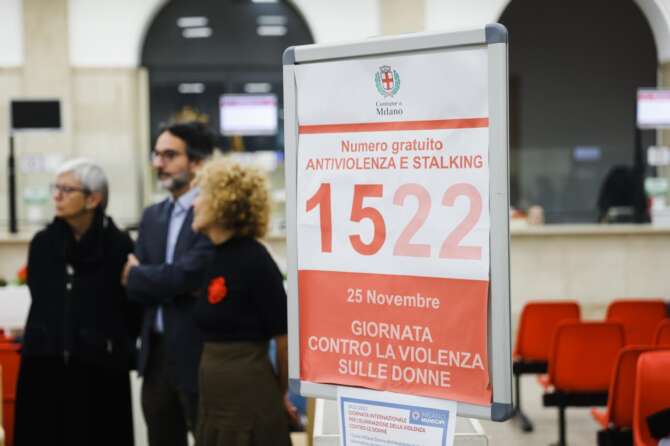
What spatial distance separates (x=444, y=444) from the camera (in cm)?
183

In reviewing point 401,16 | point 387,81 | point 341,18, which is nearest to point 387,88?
point 387,81

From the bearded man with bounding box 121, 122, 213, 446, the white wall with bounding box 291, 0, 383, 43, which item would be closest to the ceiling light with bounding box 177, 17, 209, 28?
the white wall with bounding box 291, 0, 383, 43

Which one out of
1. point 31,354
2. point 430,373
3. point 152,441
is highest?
point 430,373

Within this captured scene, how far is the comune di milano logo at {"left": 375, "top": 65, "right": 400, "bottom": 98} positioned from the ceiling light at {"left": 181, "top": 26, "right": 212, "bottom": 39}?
11.0 meters

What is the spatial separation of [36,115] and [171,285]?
8.11 metres

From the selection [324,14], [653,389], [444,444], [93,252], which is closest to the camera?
[444,444]

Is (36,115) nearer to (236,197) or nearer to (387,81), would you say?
(236,197)

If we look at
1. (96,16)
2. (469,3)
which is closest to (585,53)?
(469,3)

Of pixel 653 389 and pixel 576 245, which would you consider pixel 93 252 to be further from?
pixel 576 245

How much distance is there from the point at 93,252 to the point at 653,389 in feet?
7.12

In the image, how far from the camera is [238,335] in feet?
9.70

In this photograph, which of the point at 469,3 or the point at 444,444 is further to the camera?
the point at 469,3

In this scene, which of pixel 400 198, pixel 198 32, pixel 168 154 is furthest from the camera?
pixel 198 32

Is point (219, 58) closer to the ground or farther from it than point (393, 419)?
farther from it
